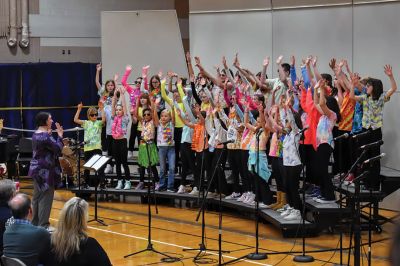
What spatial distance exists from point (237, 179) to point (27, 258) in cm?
653

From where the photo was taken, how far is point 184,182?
40.0ft

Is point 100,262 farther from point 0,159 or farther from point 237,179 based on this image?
point 0,159

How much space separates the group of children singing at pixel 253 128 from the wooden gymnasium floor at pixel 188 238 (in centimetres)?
47

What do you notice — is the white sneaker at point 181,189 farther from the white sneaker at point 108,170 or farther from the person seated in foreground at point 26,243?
the person seated in foreground at point 26,243

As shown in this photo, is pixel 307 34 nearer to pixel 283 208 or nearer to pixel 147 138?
pixel 147 138

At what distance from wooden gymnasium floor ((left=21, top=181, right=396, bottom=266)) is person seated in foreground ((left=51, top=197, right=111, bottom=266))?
3283mm

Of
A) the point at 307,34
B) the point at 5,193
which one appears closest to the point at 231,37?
the point at 307,34

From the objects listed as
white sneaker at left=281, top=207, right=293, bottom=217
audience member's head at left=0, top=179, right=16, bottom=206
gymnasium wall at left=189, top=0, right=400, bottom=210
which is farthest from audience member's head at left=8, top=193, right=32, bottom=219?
gymnasium wall at left=189, top=0, right=400, bottom=210

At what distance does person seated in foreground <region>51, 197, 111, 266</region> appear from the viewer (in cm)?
467

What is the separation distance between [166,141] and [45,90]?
7118 mm

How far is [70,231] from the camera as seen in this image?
4.77 m

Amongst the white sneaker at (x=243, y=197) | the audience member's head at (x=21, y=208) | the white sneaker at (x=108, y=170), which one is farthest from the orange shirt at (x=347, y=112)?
the audience member's head at (x=21, y=208)

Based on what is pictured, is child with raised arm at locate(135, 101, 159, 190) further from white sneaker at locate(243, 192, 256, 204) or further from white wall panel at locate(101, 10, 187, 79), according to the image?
white wall panel at locate(101, 10, 187, 79)

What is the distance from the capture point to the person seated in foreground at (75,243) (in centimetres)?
467
